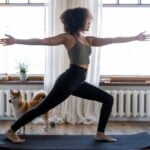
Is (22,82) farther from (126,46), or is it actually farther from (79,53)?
(79,53)

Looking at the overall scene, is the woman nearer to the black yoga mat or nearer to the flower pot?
the black yoga mat

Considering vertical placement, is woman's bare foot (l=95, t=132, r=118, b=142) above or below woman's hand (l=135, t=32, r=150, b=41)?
below

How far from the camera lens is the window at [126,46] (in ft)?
17.1

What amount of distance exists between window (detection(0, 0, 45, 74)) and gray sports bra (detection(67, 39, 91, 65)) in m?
1.77

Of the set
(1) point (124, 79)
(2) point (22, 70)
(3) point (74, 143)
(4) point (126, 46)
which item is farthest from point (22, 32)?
(3) point (74, 143)

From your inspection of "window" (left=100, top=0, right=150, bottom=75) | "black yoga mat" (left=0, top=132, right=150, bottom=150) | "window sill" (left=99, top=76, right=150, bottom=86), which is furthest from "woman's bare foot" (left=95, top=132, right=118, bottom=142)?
"window" (left=100, top=0, right=150, bottom=75)

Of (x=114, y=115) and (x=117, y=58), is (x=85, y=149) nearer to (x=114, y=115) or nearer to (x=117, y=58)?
(x=114, y=115)

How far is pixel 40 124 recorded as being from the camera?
16.4 feet

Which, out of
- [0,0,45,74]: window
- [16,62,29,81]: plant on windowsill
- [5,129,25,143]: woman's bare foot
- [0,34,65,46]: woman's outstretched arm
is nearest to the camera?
[0,34,65,46]: woman's outstretched arm

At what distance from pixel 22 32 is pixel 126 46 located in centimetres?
158

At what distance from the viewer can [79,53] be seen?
3469mm

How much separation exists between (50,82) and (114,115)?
1073 millimetres

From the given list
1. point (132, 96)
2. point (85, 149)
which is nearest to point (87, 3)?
point (132, 96)

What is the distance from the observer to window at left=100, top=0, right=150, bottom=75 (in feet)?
17.1
